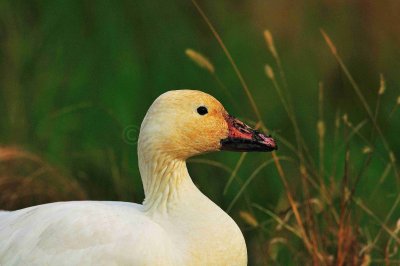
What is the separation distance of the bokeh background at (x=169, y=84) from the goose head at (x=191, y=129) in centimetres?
127

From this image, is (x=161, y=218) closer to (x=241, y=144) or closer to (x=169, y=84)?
(x=241, y=144)

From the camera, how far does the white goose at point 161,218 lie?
174 inches

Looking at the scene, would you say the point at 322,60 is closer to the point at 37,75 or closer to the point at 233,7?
the point at 233,7

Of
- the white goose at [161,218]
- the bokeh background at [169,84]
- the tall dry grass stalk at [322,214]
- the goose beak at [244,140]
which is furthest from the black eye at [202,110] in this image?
the bokeh background at [169,84]

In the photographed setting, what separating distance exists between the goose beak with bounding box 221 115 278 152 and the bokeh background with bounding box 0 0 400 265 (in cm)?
126

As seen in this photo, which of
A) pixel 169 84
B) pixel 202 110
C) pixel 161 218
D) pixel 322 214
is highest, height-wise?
pixel 202 110

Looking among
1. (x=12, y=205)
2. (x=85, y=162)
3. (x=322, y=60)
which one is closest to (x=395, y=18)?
(x=322, y=60)

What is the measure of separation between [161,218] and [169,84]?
6.14 feet

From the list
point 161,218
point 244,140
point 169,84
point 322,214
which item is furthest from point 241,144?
point 169,84

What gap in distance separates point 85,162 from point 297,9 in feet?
5.06

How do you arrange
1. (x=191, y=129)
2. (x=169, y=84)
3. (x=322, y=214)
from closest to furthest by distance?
(x=191, y=129) → (x=322, y=214) → (x=169, y=84)

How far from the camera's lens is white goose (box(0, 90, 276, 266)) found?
14.5 feet

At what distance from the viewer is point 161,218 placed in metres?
4.57

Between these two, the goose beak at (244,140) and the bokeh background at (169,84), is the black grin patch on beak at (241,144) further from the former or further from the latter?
the bokeh background at (169,84)
